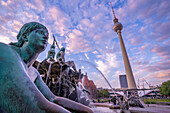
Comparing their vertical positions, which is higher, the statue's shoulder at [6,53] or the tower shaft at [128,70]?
the tower shaft at [128,70]

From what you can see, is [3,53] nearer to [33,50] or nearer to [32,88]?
[33,50]

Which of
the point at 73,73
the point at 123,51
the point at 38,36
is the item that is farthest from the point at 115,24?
the point at 38,36

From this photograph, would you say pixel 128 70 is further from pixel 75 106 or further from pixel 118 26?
pixel 75 106

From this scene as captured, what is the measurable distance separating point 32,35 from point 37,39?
98 millimetres

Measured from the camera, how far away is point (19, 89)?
2.47 ft

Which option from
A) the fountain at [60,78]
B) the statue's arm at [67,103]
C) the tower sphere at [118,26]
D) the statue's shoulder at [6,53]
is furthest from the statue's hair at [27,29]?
the tower sphere at [118,26]

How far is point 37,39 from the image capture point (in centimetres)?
126

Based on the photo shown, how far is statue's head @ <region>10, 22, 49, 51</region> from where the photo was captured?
1261 mm

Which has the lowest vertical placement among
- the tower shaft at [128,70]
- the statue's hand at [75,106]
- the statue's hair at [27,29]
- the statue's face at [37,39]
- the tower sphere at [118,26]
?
the statue's hand at [75,106]

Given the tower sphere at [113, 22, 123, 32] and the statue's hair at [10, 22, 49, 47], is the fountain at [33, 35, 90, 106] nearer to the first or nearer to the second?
the statue's hair at [10, 22, 49, 47]

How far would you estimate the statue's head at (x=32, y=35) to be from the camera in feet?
4.14

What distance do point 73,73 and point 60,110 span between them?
7.90 metres

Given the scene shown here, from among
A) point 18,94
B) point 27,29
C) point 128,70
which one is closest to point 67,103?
point 18,94

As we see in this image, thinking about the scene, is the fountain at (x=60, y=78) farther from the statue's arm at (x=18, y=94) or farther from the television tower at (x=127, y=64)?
the television tower at (x=127, y=64)
